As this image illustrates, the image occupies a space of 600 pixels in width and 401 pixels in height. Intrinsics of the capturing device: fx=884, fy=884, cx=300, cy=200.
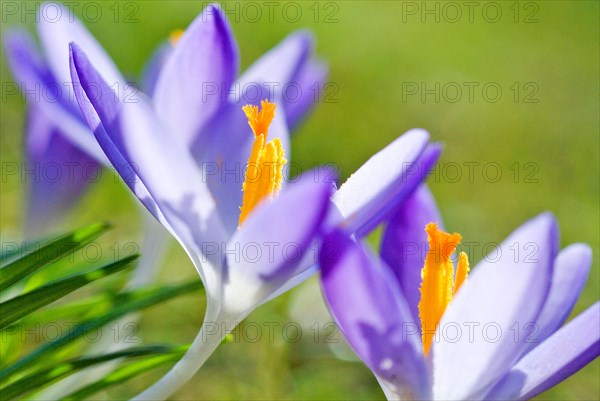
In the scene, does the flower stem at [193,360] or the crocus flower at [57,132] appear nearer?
the flower stem at [193,360]

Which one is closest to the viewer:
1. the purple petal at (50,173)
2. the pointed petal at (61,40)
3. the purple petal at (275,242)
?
the purple petal at (275,242)

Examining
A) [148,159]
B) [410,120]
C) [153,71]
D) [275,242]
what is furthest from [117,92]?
[410,120]

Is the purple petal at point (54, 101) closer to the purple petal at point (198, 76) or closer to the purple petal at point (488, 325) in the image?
the purple petal at point (198, 76)

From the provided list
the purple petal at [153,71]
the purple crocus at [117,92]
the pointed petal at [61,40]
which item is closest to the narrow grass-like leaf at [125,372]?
the purple crocus at [117,92]

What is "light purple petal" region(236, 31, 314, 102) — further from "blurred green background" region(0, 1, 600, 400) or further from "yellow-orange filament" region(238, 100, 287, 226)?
"blurred green background" region(0, 1, 600, 400)

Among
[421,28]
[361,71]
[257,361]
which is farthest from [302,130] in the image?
[257,361]

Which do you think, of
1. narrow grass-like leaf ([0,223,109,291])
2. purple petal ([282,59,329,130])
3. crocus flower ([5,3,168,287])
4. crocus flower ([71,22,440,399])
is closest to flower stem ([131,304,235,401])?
crocus flower ([71,22,440,399])

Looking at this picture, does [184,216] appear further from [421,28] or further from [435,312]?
[421,28]
